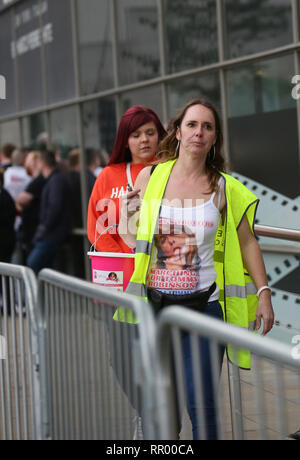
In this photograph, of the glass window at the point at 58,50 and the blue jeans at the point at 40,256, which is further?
the glass window at the point at 58,50

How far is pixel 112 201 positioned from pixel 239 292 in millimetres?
1021

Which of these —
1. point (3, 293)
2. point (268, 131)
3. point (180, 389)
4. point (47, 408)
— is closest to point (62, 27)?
point (268, 131)

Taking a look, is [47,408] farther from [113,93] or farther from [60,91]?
[60,91]

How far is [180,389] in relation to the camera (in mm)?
2484

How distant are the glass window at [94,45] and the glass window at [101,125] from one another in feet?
0.64

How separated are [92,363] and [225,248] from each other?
1.08 metres

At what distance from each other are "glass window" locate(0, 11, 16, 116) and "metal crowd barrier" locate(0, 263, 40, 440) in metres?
9.71

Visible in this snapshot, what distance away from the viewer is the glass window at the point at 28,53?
1246cm

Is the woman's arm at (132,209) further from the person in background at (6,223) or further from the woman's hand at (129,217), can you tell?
the person in background at (6,223)

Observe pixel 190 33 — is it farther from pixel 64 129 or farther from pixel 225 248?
pixel 225 248

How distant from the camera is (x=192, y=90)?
28.8 feet

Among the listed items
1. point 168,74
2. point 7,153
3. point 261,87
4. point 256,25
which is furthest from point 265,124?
point 7,153

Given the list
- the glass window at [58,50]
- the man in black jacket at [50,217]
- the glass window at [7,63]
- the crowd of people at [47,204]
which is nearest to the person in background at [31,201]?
the crowd of people at [47,204]

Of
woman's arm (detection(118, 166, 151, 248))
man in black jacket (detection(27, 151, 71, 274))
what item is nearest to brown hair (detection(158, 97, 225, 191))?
woman's arm (detection(118, 166, 151, 248))
